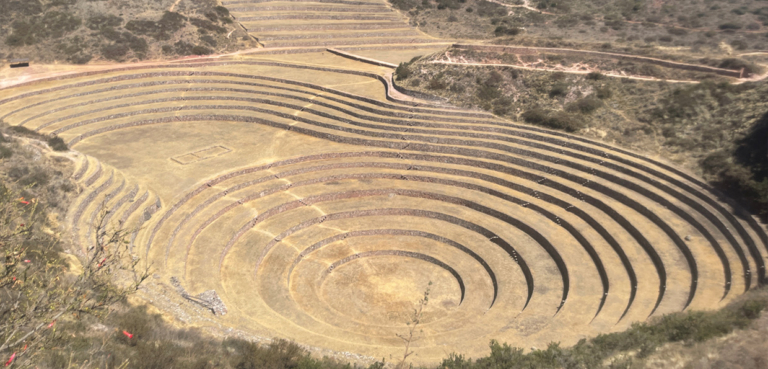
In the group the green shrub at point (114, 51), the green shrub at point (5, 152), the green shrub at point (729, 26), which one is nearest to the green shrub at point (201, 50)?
the green shrub at point (114, 51)

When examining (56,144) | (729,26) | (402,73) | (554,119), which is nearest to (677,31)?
(729,26)

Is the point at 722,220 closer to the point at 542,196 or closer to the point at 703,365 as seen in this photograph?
the point at 542,196

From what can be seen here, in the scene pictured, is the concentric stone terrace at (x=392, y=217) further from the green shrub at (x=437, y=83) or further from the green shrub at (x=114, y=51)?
the green shrub at (x=114, y=51)

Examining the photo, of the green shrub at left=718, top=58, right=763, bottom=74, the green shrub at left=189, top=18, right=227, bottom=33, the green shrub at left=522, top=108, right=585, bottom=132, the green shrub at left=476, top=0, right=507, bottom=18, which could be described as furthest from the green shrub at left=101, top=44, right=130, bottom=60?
the green shrub at left=718, top=58, right=763, bottom=74

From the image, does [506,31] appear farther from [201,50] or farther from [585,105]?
[201,50]

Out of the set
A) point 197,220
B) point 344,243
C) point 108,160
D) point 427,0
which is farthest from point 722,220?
point 427,0
